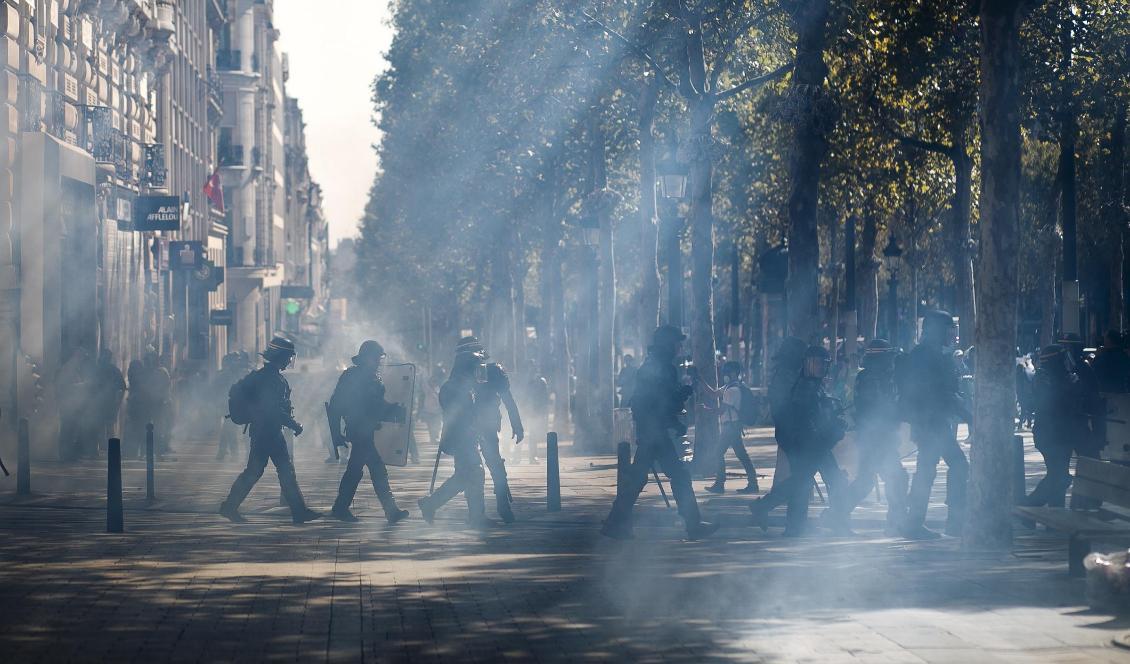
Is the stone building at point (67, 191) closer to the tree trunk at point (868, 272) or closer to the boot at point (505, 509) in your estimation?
the boot at point (505, 509)

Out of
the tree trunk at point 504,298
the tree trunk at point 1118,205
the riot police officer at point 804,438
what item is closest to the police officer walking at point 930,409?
the riot police officer at point 804,438

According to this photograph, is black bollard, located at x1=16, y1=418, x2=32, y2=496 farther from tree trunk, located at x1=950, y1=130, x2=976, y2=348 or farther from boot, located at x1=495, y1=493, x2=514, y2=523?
tree trunk, located at x1=950, y1=130, x2=976, y2=348

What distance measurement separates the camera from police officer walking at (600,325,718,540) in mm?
15336

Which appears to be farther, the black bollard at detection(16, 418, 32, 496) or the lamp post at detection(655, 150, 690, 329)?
the lamp post at detection(655, 150, 690, 329)

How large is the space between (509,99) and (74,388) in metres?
12.6

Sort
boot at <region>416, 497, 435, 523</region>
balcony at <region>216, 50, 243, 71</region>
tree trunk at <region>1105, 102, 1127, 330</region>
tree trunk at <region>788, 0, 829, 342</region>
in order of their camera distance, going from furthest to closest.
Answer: balcony at <region>216, 50, 243, 71</region>, tree trunk at <region>1105, 102, 1127, 330</region>, tree trunk at <region>788, 0, 829, 342</region>, boot at <region>416, 497, 435, 523</region>

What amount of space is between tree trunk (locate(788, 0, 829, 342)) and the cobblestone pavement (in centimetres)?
353

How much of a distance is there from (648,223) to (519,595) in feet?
61.0

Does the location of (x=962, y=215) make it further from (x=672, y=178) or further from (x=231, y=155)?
(x=231, y=155)

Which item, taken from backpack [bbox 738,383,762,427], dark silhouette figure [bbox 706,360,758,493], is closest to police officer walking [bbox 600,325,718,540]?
dark silhouette figure [bbox 706,360,758,493]

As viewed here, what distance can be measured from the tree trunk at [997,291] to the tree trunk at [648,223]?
1556 cm

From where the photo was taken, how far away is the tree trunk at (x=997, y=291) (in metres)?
13.9

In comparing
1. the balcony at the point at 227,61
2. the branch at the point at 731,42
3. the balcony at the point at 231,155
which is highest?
the balcony at the point at 227,61

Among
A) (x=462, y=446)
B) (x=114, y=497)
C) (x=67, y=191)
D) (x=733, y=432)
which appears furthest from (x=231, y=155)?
(x=114, y=497)
